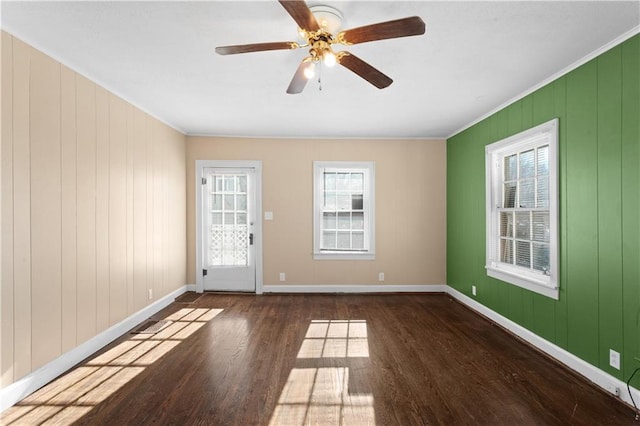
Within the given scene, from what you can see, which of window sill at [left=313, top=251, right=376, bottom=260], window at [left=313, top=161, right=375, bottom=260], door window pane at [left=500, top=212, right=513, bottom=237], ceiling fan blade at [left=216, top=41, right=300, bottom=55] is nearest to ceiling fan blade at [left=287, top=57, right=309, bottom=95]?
ceiling fan blade at [left=216, top=41, right=300, bottom=55]

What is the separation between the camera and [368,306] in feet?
14.1

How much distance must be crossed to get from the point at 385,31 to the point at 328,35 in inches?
14.2

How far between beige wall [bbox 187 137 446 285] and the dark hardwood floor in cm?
133

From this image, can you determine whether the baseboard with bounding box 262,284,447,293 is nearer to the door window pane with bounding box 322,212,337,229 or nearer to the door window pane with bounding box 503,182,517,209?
the door window pane with bounding box 322,212,337,229

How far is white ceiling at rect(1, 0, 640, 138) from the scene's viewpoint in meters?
1.89

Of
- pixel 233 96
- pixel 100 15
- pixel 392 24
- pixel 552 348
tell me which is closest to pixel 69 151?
pixel 100 15

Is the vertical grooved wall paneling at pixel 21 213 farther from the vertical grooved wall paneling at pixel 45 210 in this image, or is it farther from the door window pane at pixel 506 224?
the door window pane at pixel 506 224

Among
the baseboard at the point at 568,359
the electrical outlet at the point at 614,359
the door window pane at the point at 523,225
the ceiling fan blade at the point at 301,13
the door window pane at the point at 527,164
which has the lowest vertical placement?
the baseboard at the point at 568,359

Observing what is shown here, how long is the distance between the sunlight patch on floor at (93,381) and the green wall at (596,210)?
3.57 meters

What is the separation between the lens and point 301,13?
62.2 inches

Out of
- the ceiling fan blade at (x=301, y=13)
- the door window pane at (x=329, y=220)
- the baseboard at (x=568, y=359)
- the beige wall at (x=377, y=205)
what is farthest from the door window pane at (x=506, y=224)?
the ceiling fan blade at (x=301, y=13)

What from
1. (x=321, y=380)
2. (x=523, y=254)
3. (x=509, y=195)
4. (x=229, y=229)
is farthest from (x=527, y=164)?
(x=229, y=229)

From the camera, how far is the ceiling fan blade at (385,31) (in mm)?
1547

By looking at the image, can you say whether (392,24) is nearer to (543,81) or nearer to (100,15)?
(100,15)
